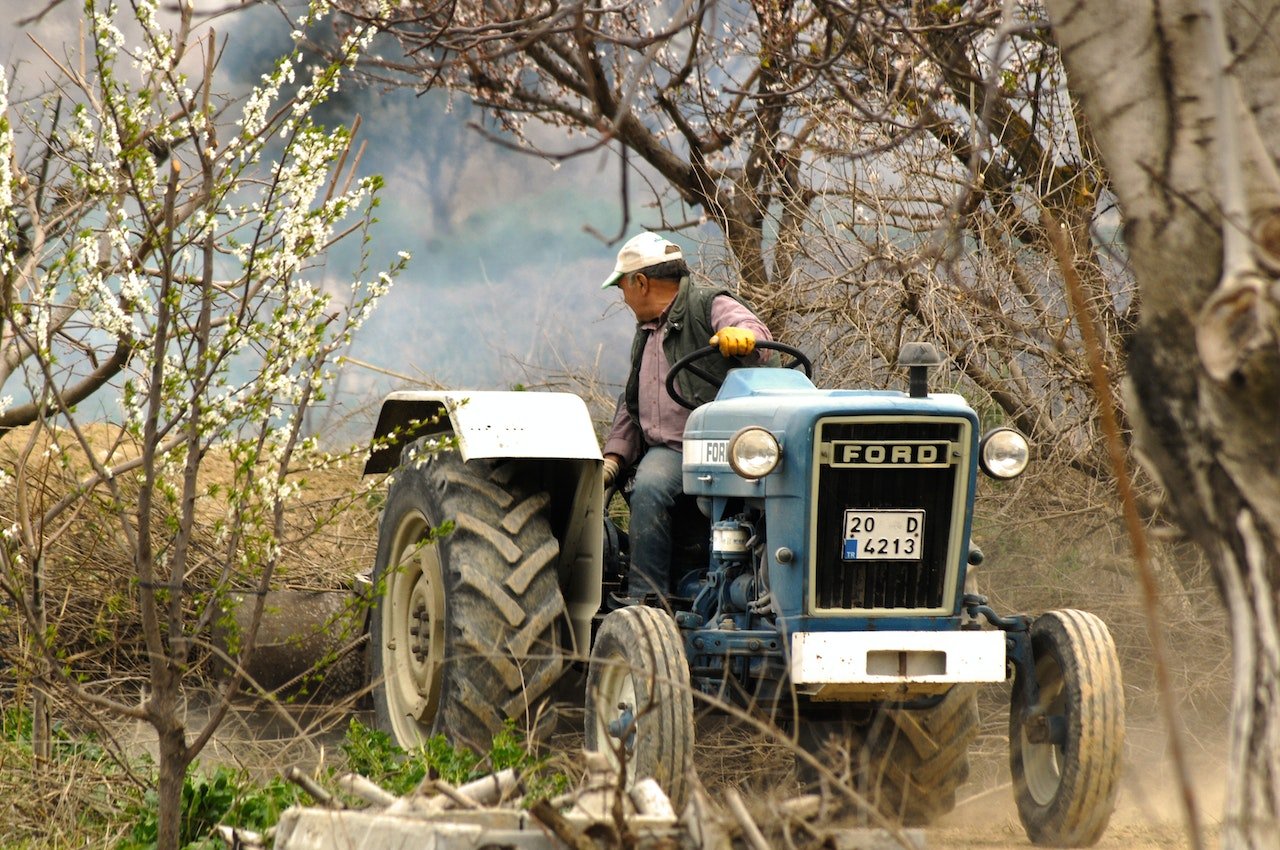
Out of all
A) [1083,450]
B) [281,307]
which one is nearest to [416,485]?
[281,307]

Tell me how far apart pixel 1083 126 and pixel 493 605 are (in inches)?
163

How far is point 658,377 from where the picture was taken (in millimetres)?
5113

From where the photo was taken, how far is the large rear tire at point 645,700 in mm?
3807

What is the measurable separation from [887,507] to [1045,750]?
0.85 m

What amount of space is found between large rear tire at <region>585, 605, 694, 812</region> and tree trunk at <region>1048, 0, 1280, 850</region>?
1493 millimetres

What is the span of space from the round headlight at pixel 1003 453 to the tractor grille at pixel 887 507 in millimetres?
68

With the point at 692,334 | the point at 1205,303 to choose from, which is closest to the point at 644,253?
the point at 692,334

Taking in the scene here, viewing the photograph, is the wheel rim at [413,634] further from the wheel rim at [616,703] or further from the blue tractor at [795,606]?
the wheel rim at [616,703]

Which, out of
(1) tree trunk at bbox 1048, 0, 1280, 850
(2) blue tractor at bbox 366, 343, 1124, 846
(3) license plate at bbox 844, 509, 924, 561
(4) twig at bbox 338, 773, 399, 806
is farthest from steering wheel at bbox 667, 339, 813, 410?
(1) tree trunk at bbox 1048, 0, 1280, 850

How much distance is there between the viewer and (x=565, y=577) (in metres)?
5.27

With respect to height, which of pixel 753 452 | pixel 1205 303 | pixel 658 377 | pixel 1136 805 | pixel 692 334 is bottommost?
pixel 1136 805

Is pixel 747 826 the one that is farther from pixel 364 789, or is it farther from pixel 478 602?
pixel 478 602

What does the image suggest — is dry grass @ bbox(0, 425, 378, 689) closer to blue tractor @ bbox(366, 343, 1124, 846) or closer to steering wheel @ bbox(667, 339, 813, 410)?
blue tractor @ bbox(366, 343, 1124, 846)

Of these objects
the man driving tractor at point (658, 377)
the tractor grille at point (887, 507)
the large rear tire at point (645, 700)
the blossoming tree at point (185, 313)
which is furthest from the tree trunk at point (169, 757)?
the tractor grille at point (887, 507)
